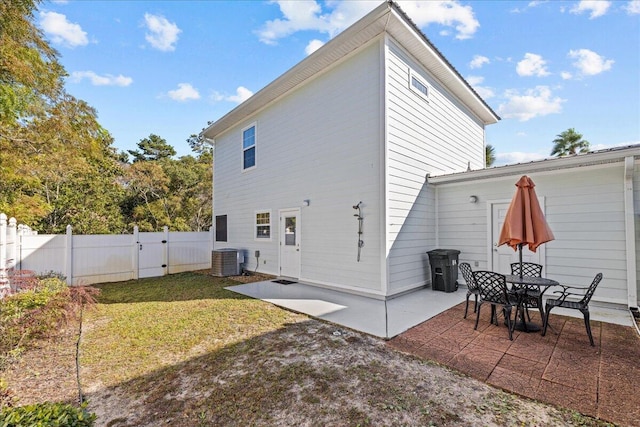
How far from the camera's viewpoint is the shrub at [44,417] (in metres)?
1.29

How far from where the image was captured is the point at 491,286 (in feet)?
13.9

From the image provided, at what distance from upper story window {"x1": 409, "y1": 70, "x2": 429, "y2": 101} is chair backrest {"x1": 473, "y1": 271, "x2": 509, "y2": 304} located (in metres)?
4.76

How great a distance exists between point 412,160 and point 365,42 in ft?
9.40

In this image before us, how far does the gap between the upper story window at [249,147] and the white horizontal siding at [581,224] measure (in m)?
7.22

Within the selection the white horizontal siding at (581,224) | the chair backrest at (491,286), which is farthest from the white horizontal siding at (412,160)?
the chair backrest at (491,286)

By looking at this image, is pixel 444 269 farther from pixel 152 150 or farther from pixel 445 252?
pixel 152 150

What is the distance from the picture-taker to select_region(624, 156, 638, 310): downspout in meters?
5.11

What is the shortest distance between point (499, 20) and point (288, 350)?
929cm

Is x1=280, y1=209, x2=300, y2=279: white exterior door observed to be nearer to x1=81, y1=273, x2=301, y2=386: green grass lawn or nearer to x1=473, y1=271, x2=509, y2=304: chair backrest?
x1=81, y1=273, x2=301, y2=386: green grass lawn

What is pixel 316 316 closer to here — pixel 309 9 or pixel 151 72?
pixel 309 9

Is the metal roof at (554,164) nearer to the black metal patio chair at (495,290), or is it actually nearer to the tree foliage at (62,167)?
Answer: the black metal patio chair at (495,290)

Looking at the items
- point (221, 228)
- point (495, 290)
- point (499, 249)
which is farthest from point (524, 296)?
point (221, 228)

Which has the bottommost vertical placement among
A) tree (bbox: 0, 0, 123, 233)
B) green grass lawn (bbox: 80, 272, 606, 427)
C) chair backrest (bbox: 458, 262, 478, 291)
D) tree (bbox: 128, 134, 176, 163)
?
green grass lawn (bbox: 80, 272, 606, 427)

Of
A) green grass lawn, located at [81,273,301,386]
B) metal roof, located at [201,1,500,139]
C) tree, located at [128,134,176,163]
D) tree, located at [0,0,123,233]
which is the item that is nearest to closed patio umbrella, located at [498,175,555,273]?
green grass lawn, located at [81,273,301,386]
